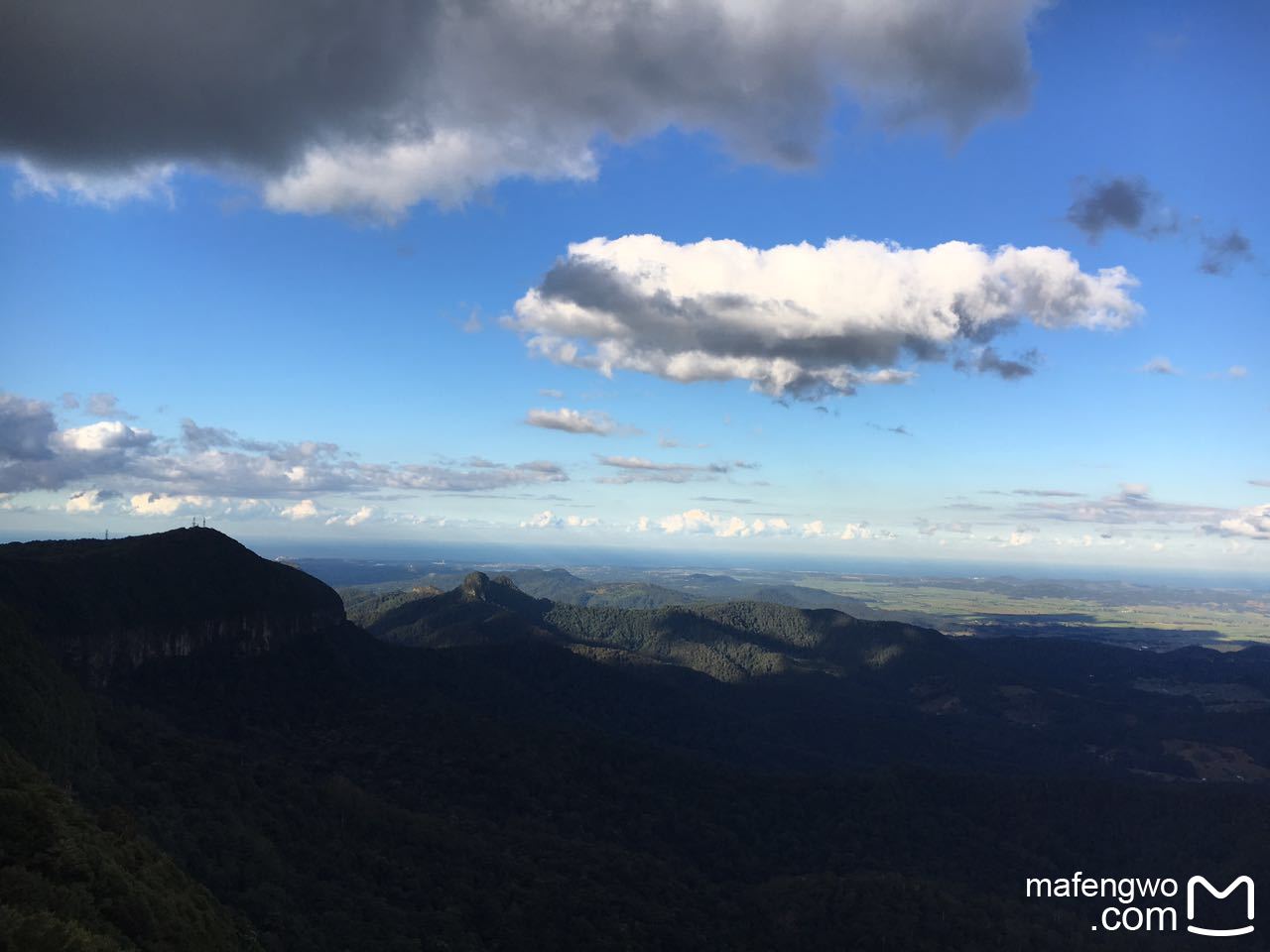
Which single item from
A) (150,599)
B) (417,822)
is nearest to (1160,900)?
(417,822)

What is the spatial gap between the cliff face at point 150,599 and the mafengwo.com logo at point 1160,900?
6420 inches

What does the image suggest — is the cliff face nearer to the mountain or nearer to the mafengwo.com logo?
the mountain

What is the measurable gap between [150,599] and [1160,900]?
640 feet

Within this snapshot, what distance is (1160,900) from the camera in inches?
5315

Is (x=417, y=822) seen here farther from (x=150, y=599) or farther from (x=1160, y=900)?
(x=1160, y=900)

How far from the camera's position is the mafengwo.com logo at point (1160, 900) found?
123 metres

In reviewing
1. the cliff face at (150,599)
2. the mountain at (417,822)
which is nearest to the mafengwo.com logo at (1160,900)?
the mountain at (417,822)

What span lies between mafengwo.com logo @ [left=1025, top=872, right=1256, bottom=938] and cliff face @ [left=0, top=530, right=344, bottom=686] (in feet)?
535

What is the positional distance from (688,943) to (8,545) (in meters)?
153

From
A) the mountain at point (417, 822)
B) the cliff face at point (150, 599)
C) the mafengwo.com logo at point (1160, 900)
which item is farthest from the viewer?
the cliff face at point (150, 599)

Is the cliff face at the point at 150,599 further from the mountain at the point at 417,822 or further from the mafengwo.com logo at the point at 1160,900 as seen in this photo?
the mafengwo.com logo at the point at 1160,900

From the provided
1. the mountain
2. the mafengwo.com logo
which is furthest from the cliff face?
the mafengwo.com logo

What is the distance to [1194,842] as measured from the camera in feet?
502

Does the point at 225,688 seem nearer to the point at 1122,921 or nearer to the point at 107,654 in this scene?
the point at 107,654
